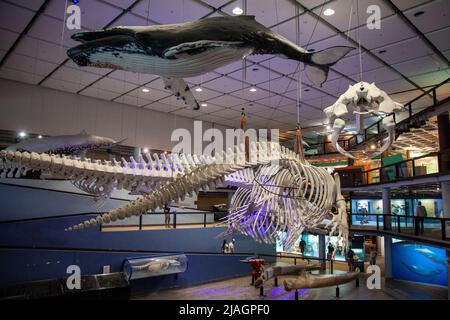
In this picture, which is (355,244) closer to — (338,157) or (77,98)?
(338,157)

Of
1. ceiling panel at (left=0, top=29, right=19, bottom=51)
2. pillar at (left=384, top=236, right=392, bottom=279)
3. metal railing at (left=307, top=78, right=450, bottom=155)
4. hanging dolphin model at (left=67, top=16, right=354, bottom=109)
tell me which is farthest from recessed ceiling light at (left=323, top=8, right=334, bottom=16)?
pillar at (left=384, top=236, right=392, bottom=279)

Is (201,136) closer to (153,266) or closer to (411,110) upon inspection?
(153,266)

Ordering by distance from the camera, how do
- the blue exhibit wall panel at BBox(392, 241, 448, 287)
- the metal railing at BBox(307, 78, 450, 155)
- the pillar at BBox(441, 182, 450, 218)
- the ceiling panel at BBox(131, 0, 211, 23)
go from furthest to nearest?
the blue exhibit wall panel at BBox(392, 241, 448, 287)
the pillar at BBox(441, 182, 450, 218)
the metal railing at BBox(307, 78, 450, 155)
the ceiling panel at BBox(131, 0, 211, 23)

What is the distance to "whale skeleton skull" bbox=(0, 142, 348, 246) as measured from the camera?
3584 mm

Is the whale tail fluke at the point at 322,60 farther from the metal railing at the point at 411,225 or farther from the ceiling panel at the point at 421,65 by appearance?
the metal railing at the point at 411,225

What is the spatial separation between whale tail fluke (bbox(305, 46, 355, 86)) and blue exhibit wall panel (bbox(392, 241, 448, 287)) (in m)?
13.2

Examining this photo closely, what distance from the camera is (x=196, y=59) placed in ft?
8.45

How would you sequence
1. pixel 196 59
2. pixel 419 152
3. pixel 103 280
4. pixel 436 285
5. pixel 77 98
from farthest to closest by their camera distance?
pixel 419 152 → pixel 436 285 → pixel 77 98 → pixel 103 280 → pixel 196 59

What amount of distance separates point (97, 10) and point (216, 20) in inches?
191

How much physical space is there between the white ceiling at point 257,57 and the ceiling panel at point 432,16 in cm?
2

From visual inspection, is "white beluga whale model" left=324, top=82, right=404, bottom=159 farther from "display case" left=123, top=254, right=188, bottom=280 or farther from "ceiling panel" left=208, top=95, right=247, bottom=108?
"display case" left=123, top=254, right=188, bottom=280

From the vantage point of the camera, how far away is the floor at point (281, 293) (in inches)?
439

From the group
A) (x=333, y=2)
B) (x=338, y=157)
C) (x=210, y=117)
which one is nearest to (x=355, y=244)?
(x=338, y=157)

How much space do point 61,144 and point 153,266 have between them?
5390mm
